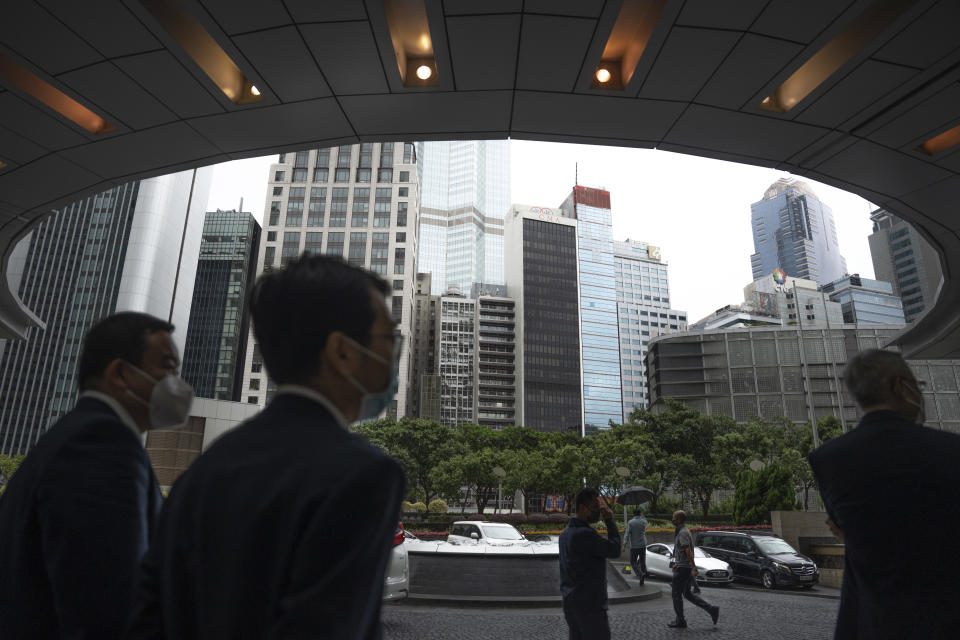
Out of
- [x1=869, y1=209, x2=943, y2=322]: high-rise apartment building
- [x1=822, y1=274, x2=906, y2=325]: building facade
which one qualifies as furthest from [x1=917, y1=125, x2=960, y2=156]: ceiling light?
[x1=869, y1=209, x2=943, y2=322]: high-rise apartment building

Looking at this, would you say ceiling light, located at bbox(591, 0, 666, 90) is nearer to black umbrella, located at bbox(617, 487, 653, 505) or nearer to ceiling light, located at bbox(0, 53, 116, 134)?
ceiling light, located at bbox(0, 53, 116, 134)

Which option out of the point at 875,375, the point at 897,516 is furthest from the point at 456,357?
the point at 897,516

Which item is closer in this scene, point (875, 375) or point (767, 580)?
point (875, 375)

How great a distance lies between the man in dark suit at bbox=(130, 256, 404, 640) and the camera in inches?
40.2

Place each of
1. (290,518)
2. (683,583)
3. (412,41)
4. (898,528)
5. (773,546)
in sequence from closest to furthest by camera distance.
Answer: (290,518) → (898,528) → (412,41) → (683,583) → (773,546)

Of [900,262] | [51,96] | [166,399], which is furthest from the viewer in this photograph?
[900,262]

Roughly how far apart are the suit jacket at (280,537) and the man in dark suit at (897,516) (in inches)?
76.6

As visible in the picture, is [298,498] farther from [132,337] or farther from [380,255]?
[380,255]

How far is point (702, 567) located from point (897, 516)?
14.9m

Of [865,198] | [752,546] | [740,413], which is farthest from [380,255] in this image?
[865,198]

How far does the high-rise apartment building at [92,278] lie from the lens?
76.6 metres

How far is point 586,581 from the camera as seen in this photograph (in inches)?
189

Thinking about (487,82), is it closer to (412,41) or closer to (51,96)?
(412,41)

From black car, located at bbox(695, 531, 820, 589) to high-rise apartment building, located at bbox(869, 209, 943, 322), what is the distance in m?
122
